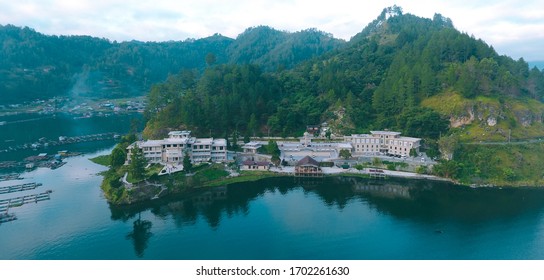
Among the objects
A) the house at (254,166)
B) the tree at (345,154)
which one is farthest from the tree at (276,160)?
the tree at (345,154)

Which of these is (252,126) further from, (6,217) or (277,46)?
(277,46)

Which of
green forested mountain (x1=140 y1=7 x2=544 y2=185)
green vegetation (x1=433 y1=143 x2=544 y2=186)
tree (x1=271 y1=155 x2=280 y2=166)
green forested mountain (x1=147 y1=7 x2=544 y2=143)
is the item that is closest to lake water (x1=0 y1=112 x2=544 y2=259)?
green vegetation (x1=433 y1=143 x2=544 y2=186)

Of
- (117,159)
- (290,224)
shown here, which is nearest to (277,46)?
(117,159)

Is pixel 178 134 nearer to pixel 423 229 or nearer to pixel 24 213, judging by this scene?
pixel 24 213

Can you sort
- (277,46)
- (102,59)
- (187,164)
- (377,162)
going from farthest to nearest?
1. (102,59)
2. (277,46)
3. (377,162)
4. (187,164)

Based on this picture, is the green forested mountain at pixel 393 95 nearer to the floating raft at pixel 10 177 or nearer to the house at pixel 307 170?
the house at pixel 307 170
